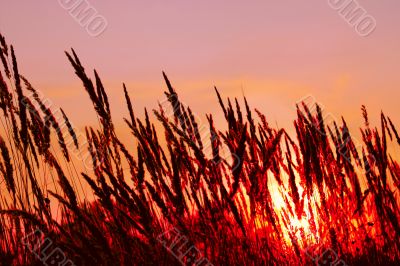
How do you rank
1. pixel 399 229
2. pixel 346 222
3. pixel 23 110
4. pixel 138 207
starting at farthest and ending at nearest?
pixel 346 222 → pixel 23 110 → pixel 399 229 → pixel 138 207

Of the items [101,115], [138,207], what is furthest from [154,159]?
[138,207]

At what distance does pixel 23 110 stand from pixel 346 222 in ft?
5.23

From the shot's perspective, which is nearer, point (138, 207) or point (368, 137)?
point (138, 207)

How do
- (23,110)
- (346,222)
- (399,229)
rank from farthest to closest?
(346,222) → (23,110) → (399,229)

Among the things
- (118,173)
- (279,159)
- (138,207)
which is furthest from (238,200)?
(138,207)

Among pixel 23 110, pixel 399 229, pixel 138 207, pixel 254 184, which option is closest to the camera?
pixel 138 207

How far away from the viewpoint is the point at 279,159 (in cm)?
215

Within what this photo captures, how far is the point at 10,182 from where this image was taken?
2.18 metres

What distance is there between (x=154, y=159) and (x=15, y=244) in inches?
34.1

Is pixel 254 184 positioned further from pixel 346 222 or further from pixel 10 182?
pixel 10 182

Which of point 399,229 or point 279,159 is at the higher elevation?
point 279,159

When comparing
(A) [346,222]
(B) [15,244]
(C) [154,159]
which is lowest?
(B) [15,244]

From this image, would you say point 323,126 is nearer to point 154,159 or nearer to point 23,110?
point 154,159

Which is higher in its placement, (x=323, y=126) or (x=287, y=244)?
(x=323, y=126)
